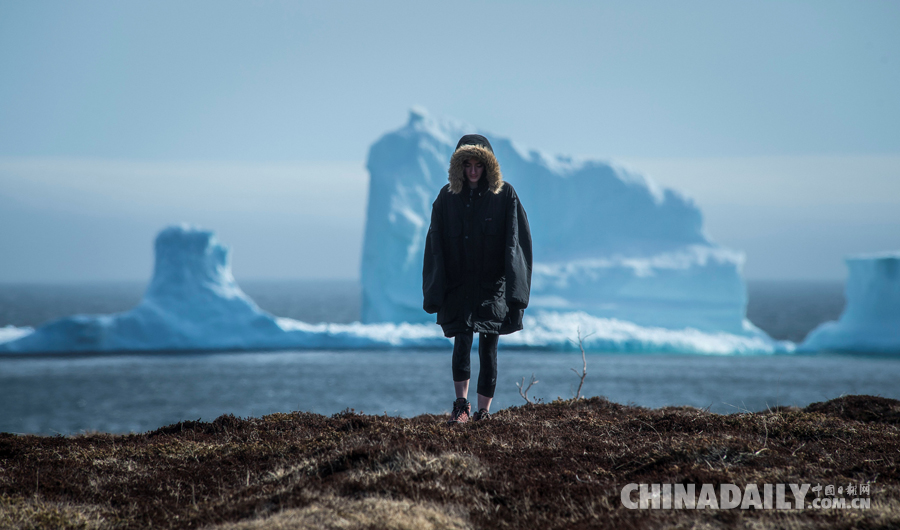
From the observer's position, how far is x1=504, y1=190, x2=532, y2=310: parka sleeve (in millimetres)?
3551

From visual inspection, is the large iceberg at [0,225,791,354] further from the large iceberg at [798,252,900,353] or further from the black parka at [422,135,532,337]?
the black parka at [422,135,532,337]

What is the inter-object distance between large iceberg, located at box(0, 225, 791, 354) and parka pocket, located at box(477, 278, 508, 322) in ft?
65.2

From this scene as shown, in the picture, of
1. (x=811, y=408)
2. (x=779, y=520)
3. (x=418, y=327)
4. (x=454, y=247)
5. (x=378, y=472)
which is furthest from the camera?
(x=418, y=327)

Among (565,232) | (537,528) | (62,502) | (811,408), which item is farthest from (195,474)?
(565,232)

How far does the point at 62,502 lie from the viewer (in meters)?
2.52

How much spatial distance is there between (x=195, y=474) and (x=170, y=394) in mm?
18880

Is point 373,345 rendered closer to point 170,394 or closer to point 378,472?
point 170,394

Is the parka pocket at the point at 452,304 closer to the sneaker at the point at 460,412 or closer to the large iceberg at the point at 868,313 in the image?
the sneaker at the point at 460,412

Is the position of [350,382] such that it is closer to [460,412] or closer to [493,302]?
[460,412]

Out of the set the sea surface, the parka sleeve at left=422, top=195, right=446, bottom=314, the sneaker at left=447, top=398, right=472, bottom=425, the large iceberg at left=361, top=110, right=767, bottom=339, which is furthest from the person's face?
the large iceberg at left=361, top=110, right=767, bottom=339

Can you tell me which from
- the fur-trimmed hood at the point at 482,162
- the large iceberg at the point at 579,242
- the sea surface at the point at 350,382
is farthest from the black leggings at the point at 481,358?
the large iceberg at the point at 579,242

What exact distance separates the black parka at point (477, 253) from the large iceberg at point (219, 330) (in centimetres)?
1987

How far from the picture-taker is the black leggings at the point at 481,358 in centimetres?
366

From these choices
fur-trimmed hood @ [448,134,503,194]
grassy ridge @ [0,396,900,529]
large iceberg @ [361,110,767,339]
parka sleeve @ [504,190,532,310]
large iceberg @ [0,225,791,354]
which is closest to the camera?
grassy ridge @ [0,396,900,529]
